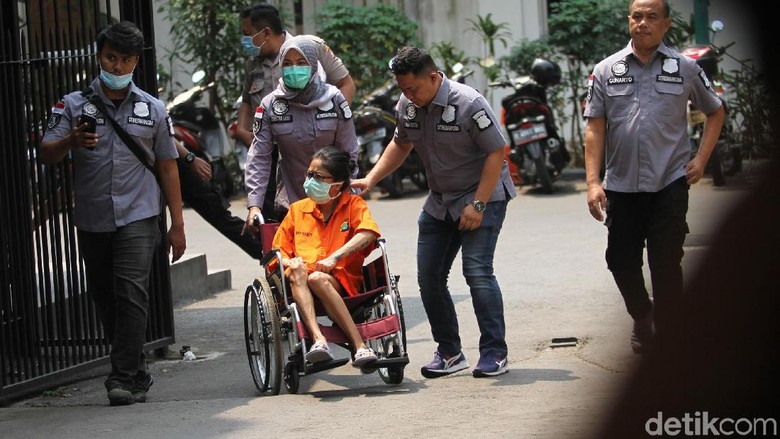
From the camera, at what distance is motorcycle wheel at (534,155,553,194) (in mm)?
14445

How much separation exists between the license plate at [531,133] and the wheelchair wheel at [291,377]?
27.0 feet

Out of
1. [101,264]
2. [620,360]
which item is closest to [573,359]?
[620,360]

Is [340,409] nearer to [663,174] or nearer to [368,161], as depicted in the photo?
[663,174]

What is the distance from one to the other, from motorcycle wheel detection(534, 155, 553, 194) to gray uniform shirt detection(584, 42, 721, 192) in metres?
7.85

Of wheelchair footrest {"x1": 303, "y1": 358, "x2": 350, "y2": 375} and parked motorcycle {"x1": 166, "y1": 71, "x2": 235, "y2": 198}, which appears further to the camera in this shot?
parked motorcycle {"x1": 166, "y1": 71, "x2": 235, "y2": 198}

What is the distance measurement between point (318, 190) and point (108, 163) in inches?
40.2

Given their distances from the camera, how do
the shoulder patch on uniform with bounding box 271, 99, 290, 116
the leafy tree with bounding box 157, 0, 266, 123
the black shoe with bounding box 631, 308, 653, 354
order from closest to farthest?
the black shoe with bounding box 631, 308, 653, 354, the shoulder patch on uniform with bounding box 271, 99, 290, 116, the leafy tree with bounding box 157, 0, 266, 123

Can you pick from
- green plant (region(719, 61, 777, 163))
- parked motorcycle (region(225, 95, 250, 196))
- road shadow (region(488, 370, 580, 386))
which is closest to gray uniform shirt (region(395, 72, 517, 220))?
road shadow (region(488, 370, 580, 386))

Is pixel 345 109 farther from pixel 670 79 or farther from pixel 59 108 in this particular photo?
pixel 670 79

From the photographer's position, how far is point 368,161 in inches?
597

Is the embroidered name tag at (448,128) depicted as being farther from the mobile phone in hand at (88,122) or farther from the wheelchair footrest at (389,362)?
the mobile phone in hand at (88,122)

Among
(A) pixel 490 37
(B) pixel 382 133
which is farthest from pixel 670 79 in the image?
(A) pixel 490 37

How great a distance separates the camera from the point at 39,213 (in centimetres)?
682

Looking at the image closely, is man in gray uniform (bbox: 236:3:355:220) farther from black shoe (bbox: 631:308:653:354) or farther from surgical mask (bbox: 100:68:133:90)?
black shoe (bbox: 631:308:653:354)
